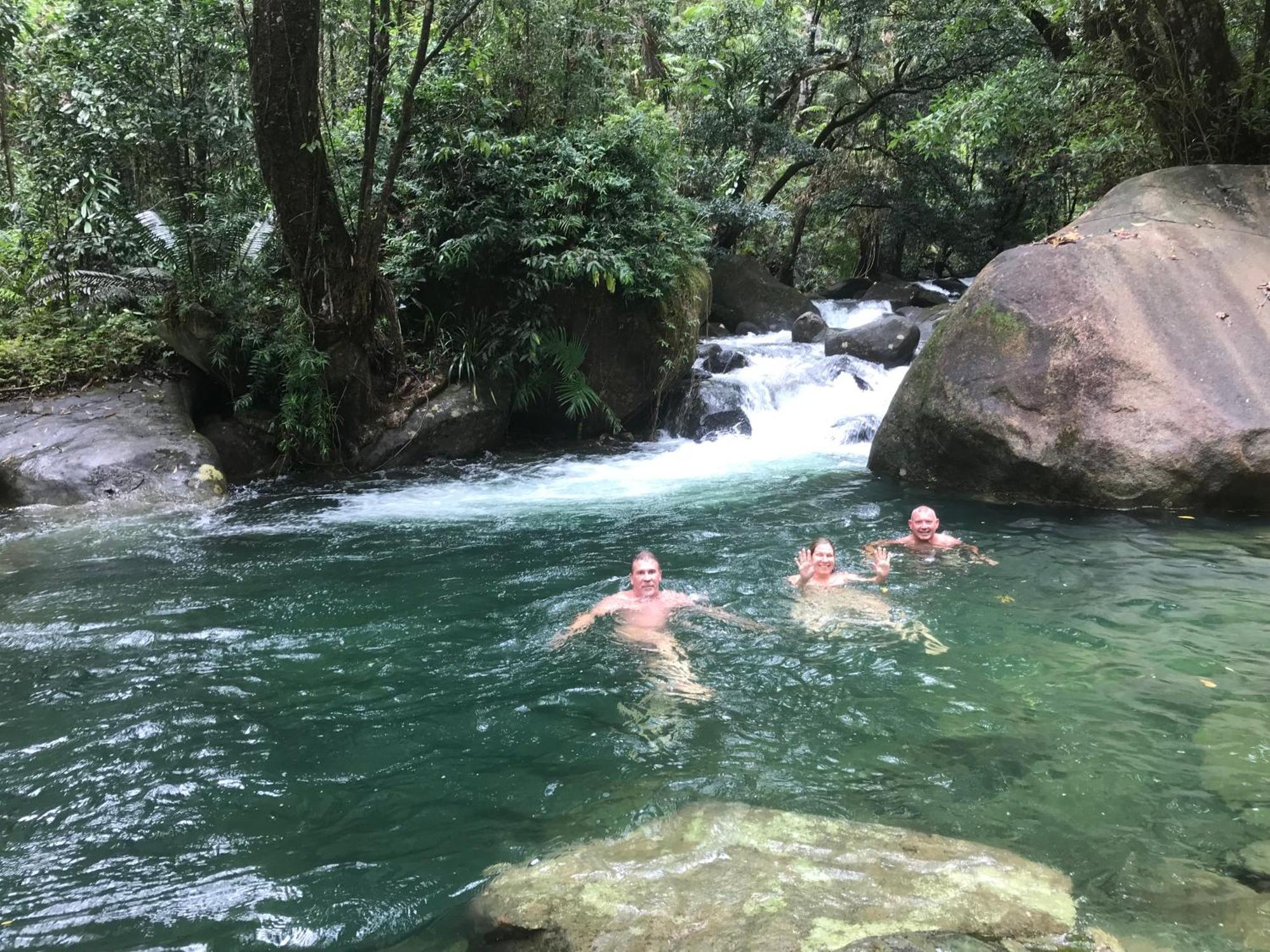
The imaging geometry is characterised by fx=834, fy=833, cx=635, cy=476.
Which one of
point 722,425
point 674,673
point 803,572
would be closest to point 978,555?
point 803,572

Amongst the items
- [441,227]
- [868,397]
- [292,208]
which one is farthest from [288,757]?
[868,397]

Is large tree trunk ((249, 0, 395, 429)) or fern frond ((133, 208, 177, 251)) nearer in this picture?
large tree trunk ((249, 0, 395, 429))

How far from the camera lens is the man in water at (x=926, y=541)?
693 centimetres

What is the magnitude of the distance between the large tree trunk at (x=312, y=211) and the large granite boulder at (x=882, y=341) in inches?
325

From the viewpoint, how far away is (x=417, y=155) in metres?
11.6

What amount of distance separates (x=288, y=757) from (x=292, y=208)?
7289 millimetres

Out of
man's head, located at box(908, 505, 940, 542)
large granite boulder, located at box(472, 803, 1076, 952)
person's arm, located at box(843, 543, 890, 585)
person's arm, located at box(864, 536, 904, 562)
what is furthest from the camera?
person's arm, located at box(864, 536, 904, 562)

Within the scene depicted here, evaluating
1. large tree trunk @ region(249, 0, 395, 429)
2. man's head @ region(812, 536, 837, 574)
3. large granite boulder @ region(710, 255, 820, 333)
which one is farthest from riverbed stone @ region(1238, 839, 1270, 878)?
large granite boulder @ region(710, 255, 820, 333)

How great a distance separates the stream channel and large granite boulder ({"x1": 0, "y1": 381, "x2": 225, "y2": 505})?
2.07 feet

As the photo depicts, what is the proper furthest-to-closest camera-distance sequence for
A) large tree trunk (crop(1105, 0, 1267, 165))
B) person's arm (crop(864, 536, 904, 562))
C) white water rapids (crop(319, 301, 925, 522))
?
large tree trunk (crop(1105, 0, 1267, 165)), white water rapids (crop(319, 301, 925, 522)), person's arm (crop(864, 536, 904, 562))

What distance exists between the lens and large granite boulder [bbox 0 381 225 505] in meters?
8.82

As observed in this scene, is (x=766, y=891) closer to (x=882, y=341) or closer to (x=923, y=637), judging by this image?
(x=923, y=637)

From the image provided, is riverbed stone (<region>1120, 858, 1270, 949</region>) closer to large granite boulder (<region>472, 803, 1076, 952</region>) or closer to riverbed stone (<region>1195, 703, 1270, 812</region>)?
large granite boulder (<region>472, 803, 1076, 952</region>)

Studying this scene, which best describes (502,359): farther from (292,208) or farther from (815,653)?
(815,653)
